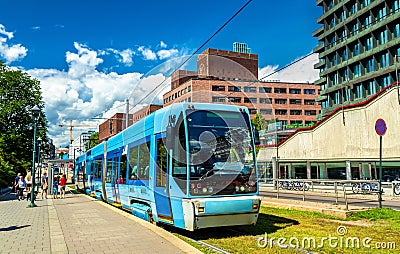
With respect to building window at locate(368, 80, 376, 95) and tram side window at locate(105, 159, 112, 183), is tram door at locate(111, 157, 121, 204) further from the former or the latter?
building window at locate(368, 80, 376, 95)

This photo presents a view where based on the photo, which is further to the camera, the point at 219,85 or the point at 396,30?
the point at 396,30

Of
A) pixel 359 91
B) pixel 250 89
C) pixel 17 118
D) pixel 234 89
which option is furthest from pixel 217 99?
pixel 359 91

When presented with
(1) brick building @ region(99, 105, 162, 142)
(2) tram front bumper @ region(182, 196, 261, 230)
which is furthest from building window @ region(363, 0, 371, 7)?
(2) tram front bumper @ region(182, 196, 261, 230)

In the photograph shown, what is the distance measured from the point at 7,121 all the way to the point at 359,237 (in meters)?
33.4

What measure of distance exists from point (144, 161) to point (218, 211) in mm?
3379

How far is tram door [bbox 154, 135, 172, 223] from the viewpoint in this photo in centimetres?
909

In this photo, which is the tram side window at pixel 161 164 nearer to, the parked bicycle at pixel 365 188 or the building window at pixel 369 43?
the parked bicycle at pixel 365 188

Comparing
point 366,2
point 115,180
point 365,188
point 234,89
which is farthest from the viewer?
point 366,2

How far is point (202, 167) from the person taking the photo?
8492mm

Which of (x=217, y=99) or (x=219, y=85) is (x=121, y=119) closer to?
(x=219, y=85)

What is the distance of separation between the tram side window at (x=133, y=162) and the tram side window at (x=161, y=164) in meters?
2.44

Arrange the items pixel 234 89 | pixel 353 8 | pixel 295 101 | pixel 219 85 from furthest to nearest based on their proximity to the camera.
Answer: pixel 295 101 → pixel 353 8 → pixel 234 89 → pixel 219 85

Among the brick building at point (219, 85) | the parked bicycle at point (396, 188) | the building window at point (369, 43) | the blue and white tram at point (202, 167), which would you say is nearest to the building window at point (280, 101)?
the building window at point (369, 43)

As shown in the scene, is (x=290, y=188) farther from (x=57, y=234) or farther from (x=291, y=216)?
(x=57, y=234)
